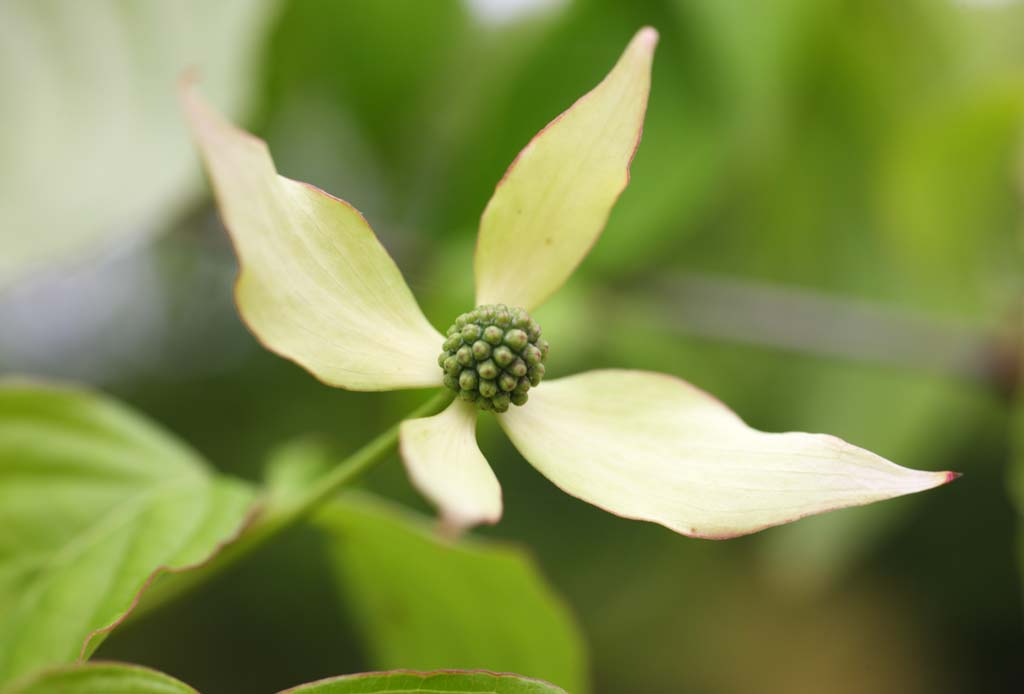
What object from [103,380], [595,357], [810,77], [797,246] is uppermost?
[810,77]

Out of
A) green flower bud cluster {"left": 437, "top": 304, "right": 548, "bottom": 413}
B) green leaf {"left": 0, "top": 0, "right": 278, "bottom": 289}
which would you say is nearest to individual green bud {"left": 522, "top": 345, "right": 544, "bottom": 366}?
green flower bud cluster {"left": 437, "top": 304, "right": 548, "bottom": 413}

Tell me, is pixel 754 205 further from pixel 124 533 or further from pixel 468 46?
pixel 124 533

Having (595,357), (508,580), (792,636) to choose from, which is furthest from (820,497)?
(792,636)

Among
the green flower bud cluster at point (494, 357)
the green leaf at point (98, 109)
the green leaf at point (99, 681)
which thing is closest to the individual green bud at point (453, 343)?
the green flower bud cluster at point (494, 357)

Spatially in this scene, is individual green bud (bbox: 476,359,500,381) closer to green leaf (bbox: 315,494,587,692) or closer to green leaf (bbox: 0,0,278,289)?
green leaf (bbox: 315,494,587,692)

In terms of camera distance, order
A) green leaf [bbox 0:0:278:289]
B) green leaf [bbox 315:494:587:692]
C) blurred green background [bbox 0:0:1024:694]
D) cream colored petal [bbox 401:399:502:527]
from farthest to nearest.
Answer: blurred green background [bbox 0:0:1024:694], green leaf [bbox 0:0:278:289], green leaf [bbox 315:494:587:692], cream colored petal [bbox 401:399:502:527]

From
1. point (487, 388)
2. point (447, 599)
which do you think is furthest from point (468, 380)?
point (447, 599)

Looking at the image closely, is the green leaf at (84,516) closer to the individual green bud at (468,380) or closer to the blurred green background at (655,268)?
the individual green bud at (468,380)
